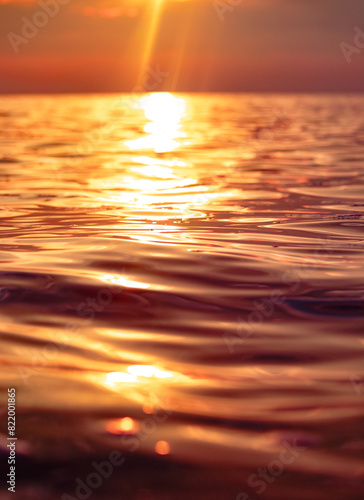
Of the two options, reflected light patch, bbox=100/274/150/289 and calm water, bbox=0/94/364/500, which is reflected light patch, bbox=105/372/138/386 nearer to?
calm water, bbox=0/94/364/500

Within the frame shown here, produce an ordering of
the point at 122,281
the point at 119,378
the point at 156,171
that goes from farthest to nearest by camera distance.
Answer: the point at 156,171 → the point at 122,281 → the point at 119,378

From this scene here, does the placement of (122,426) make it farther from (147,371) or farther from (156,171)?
(156,171)


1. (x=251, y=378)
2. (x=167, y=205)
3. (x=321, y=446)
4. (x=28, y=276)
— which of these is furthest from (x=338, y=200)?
(x=321, y=446)

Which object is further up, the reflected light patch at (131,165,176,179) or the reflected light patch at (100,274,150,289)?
the reflected light patch at (131,165,176,179)

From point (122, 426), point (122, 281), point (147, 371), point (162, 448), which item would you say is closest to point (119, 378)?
point (147, 371)

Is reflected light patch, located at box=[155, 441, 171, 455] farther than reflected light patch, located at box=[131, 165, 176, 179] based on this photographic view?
No

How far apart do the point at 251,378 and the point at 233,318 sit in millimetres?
842

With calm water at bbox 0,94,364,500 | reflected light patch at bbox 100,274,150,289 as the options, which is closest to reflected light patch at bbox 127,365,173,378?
calm water at bbox 0,94,364,500

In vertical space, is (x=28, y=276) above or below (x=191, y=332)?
above

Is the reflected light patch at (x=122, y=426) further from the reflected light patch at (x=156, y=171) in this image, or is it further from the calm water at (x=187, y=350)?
the reflected light patch at (x=156, y=171)

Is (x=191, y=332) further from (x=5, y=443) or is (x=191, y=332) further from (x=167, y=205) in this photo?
(x=167, y=205)

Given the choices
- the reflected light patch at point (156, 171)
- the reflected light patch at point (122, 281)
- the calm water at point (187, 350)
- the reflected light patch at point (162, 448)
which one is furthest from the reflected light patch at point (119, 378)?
the reflected light patch at point (156, 171)

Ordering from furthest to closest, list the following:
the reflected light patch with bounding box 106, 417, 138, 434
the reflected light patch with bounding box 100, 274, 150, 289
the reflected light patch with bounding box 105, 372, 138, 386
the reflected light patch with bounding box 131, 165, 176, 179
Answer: the reflected light patch with bounding box 131, 165, 176, 179 → the reflected light patch with bounding box 100, 274, 150, 289 → the reflected light patch with bounding box 105, 372, 138, 386 → the reflected light patch with bounding box 106, 417, 138, 434

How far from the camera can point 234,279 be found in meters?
4.39
